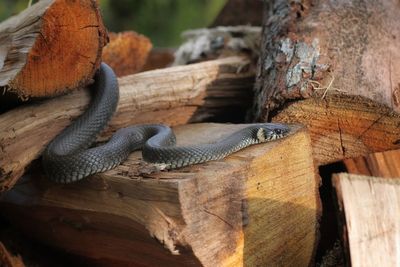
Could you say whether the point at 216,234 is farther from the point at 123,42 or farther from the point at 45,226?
the point at 123,42

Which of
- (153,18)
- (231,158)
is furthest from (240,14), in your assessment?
(153,18)

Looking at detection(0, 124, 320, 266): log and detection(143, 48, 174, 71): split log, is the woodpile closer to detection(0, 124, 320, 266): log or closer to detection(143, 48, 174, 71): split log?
detection(0, 124, 320, 266): log

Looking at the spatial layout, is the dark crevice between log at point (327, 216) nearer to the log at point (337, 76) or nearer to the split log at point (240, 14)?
the log at point (337, 76)

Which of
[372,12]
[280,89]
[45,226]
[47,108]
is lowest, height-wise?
[45,226]

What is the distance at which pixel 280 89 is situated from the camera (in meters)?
4.03

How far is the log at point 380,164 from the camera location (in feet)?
12.6

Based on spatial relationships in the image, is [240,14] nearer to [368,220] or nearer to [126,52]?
[126,52]

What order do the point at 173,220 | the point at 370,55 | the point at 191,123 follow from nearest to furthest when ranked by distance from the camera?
1. the point at 173,220
2. the point at 370,55
3. the point at 191,123

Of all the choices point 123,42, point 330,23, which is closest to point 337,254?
point 330,23

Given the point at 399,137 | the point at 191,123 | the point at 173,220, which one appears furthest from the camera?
the point at 191,123

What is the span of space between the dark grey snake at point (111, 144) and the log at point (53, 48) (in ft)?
1.04

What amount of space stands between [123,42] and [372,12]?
2496mm

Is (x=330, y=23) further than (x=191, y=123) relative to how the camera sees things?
No

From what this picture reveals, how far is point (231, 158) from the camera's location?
11.9 feet
